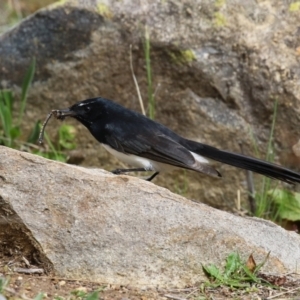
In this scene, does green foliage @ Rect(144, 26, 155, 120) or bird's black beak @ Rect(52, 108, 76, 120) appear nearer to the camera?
bird's black beak @ Rect(52, 108, 76, 120)

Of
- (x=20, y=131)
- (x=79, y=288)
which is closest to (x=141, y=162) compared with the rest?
(x=20, y=131)

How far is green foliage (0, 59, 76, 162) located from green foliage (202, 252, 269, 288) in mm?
3344

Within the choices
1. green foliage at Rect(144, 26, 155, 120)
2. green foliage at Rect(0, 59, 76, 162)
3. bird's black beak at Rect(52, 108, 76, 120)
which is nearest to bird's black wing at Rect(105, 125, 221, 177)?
bird's black beak at Rect(52, 108, 76, 120)

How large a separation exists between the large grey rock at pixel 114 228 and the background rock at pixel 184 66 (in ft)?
8.24

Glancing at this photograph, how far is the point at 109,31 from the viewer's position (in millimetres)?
7629

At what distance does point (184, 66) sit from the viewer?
294 inches

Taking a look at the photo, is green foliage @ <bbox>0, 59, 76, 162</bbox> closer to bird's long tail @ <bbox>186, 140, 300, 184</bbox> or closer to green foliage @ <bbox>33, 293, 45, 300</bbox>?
bird's long tail @ <bbox>186, 140, 300, 184</bbox>

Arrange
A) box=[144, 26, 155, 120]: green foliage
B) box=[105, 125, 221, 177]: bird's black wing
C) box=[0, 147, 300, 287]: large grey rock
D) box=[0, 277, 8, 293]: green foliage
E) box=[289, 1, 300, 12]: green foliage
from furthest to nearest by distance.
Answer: box=[289, 1, 300, 12]: green foliage, box=[144, 26, 155, 120]: green foliage, box=[105, 125, 221, 177]: bird's black wing, box=[0, 147, 300, 287]: large grey rock, box=[0, 277, 8, 293]: green foliage

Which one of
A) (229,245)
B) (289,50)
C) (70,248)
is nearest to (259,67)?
(289,50)

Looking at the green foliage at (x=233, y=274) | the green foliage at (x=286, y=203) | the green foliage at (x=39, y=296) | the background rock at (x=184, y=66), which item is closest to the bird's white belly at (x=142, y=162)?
the green foliage at (x=286, y=203)

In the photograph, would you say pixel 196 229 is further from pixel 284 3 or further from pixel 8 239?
pixel 284 3

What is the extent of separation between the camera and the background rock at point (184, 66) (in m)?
7.29

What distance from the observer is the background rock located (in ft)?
23.9

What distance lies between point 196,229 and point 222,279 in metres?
0.35
